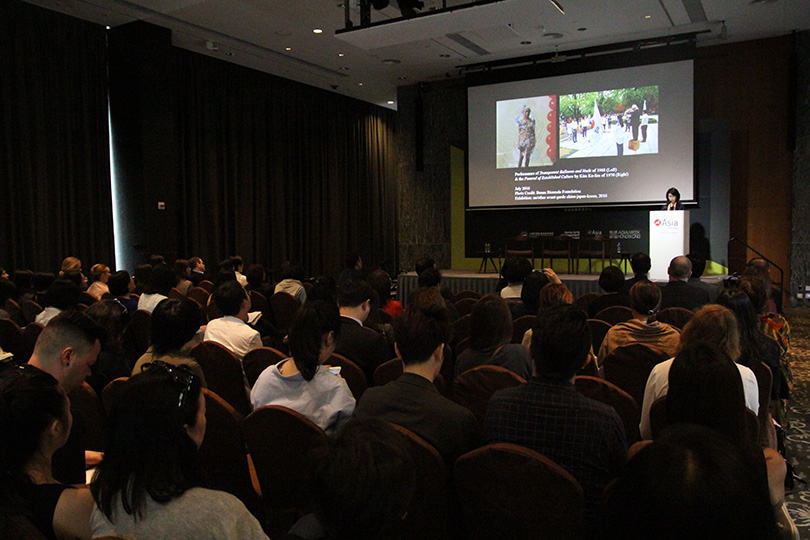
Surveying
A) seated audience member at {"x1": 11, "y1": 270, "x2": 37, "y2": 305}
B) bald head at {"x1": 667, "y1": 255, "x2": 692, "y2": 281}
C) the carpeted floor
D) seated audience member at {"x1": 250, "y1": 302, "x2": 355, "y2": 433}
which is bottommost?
the carpeted floor

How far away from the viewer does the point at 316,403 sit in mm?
2285

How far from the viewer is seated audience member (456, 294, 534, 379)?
2.70m

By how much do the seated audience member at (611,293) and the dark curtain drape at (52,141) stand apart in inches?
301

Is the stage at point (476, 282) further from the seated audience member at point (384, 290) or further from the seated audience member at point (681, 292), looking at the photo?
the seated audience member at point (384, 290)

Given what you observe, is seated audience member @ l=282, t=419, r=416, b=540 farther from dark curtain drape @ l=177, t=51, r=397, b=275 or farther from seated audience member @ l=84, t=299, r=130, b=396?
dark curtain drape @ l=177, t=51, r=397, b=275

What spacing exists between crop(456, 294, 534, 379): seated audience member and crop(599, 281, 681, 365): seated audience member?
2.36 feet

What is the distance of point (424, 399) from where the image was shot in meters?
1.88

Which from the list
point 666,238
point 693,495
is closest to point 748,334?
point 693,495

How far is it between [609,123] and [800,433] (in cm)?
708

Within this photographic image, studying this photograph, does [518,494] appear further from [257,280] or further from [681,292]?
[257,280]

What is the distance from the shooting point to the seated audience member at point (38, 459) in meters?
1.33

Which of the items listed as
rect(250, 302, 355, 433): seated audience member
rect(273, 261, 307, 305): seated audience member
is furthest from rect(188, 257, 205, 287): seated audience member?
rect(250, 302, 355, 433): seated audience member

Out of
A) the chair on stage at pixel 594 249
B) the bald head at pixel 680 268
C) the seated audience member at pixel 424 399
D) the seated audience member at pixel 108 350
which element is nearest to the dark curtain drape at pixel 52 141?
the seated audience member at pixel 108 350

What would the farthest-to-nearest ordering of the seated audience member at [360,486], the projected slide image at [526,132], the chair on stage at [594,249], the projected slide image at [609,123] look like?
the projected slide image at [526,132] < the chair on stage at [594,249] < the projected slide image at [609,123] < the seated audience member at [360,486]
